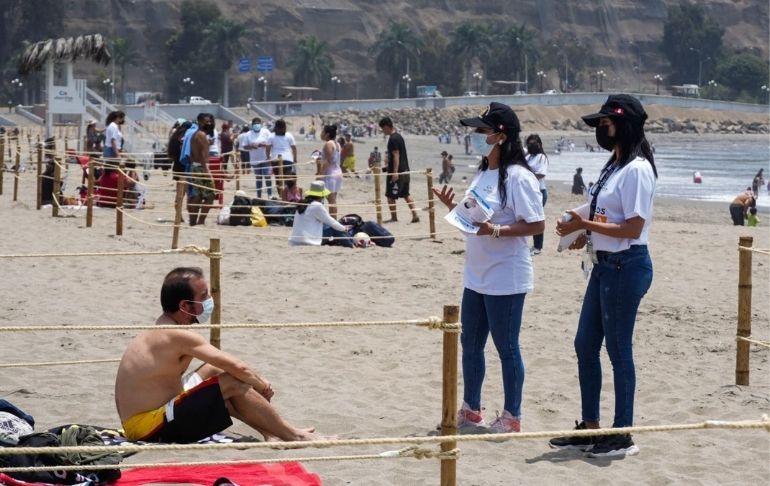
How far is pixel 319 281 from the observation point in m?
10.5

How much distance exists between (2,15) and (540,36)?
69187 millimetres

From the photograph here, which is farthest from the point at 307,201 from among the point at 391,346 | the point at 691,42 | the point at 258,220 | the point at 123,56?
the point at 691,42

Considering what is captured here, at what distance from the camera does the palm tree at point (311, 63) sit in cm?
11769

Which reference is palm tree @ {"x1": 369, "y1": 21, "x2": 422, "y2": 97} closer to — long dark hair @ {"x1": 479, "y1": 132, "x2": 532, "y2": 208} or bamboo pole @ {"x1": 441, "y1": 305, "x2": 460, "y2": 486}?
long dark hair @ {"x1": 479, "y1": 132, "x2": 532, "y2": 208}

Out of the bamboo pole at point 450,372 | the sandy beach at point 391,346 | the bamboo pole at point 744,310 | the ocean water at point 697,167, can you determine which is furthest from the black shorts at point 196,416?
the ocean water at point 697,167

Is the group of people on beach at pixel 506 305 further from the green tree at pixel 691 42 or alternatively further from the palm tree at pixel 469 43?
the green tree at pixel 691 42

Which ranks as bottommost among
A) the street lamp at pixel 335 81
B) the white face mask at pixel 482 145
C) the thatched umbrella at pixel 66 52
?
the white face mask at pixel 482 145

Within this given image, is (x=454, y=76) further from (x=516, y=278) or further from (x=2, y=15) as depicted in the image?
(x=516, y=278)

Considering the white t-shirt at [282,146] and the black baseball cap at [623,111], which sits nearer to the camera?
the black baseball cap at [623,111]

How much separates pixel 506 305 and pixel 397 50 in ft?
388

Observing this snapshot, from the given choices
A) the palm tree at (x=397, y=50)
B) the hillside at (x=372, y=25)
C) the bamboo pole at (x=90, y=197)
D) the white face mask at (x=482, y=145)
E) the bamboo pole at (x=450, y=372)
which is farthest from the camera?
the palm tree at (x=397, y=50)

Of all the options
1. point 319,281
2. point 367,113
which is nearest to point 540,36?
point 367,113

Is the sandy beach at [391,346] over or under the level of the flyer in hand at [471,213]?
under

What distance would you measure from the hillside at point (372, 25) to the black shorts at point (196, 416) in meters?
109
